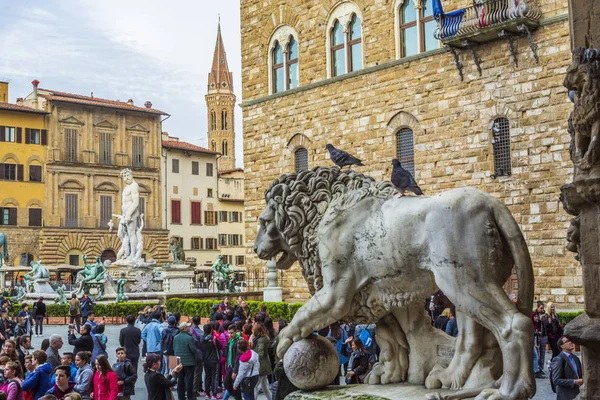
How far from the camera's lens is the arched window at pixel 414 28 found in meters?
21.8

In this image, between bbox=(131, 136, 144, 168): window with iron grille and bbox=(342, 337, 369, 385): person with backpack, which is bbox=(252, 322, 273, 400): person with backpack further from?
bbox=(131, 136, 144, 168): window with iron grille

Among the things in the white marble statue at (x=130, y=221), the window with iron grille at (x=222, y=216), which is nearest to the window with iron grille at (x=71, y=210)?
the window with iron grille at (x=222, y=216)

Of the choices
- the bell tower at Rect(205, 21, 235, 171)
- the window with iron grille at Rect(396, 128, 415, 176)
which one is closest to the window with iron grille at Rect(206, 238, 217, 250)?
the bell tower at Rect(205, 21, 235, 171)

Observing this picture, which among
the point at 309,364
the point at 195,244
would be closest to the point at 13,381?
the point at 309,364

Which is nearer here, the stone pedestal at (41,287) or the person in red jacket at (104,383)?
the person in red jacket at (104,383)

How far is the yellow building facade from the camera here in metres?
54.5

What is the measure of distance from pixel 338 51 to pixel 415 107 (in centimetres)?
399

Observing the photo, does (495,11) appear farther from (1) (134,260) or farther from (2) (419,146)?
(1) (134,260)

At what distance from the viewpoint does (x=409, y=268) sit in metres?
3.99

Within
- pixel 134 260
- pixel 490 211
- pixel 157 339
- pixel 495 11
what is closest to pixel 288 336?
pixel 490 211

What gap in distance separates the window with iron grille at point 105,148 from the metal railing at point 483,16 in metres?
43.3

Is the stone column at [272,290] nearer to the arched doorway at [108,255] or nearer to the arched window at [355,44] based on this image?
the arched window at [355,44]

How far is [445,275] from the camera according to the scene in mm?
3832

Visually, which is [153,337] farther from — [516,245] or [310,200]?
[516,245]
